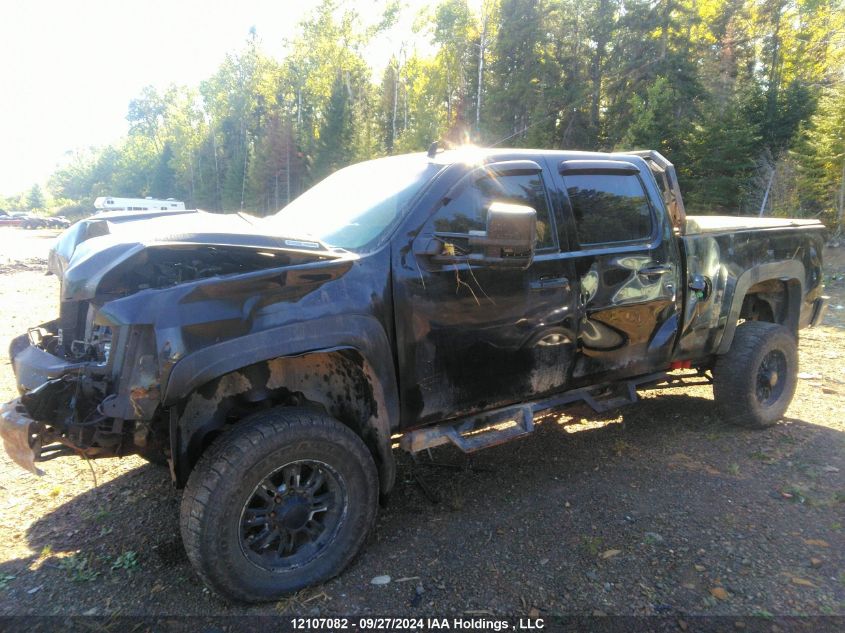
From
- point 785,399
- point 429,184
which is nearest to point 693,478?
point 785,399

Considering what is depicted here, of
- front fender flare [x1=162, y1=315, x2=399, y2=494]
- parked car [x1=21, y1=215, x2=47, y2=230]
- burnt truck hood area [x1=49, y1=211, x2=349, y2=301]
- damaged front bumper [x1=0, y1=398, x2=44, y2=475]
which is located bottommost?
parked car [x1=21, y1=215, x2=47, y2=230]

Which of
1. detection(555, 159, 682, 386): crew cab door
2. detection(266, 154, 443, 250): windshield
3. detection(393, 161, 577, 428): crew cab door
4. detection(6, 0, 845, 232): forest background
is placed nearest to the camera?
detection(393, 161, 577, 428): crew cab door

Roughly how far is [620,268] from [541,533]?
1731 mm

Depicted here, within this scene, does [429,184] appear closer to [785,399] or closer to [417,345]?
[417,345]

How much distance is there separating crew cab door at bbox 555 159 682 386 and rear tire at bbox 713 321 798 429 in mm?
772

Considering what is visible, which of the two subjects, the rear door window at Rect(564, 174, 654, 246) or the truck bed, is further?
the truck bed

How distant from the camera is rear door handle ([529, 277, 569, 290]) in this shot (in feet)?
10.9

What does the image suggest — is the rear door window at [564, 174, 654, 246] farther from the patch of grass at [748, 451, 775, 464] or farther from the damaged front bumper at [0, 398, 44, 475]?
the damaged front bumper at [0, 398, 44, 475]

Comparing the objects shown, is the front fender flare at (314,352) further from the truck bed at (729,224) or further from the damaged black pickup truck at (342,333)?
the truck bed at (729,224)

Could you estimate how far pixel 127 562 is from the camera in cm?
295

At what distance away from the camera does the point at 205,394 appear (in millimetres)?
2627

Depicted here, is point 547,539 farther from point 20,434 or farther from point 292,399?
point 20,434

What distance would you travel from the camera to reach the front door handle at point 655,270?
384 cm

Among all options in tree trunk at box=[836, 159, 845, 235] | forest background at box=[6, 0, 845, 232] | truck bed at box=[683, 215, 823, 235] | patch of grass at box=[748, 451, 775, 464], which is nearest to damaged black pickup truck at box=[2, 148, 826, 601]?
truck bed at box=[683, 215, 823, 235]
